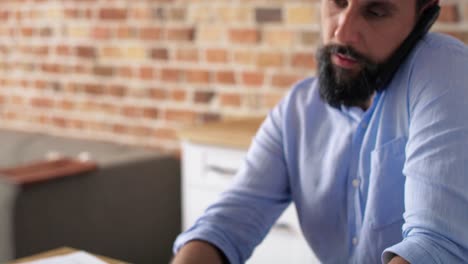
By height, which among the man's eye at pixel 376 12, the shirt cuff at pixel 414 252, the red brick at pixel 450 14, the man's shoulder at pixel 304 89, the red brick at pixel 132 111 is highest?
the man's eye at pixel 376 12

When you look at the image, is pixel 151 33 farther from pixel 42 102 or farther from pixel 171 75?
pixel 42 102

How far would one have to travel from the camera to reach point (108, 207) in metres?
2.69

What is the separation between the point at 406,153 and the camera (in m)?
1.30

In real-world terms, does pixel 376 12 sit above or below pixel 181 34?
above

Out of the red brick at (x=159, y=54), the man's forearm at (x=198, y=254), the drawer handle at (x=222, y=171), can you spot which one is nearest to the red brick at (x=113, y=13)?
the red brick at (x=159, y=54)

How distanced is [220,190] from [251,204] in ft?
3.00

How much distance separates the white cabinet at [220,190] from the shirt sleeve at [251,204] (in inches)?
24.1

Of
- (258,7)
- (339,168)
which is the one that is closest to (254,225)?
(339,168)

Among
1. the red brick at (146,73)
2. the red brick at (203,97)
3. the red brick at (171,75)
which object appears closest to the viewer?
the red brick at (203,97)

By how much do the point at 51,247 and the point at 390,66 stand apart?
4.97 ft

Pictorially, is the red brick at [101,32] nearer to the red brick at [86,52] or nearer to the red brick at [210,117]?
the red brick at [86,52]

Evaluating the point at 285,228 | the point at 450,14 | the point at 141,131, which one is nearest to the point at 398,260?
the point at 285,228

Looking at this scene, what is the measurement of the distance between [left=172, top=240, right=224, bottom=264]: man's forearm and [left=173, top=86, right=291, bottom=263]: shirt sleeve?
1 cm

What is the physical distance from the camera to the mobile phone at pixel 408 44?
1.39 meters
